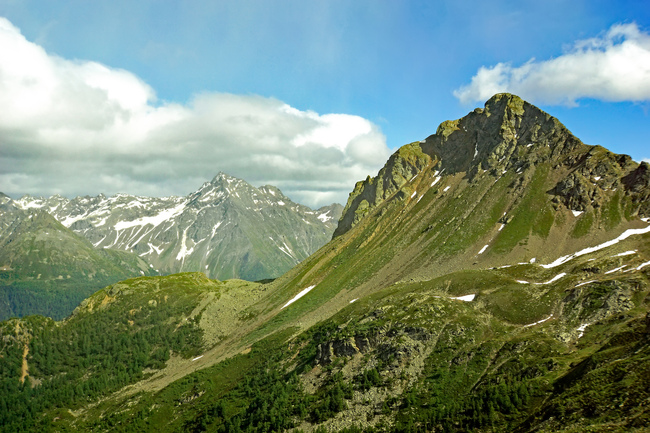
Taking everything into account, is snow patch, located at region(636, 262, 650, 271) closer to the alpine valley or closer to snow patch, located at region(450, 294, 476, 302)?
the alpine valley

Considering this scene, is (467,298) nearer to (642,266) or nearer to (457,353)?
(457,353)

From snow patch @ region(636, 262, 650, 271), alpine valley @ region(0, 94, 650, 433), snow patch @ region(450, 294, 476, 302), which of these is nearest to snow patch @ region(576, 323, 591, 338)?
alpine valley @ region(0, 94, 650, 433)

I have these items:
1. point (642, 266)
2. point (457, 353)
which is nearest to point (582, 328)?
point (457, 353)

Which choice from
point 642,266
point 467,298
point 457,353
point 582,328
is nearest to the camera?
point 582,328

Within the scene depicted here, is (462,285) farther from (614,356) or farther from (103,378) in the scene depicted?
(103,378)

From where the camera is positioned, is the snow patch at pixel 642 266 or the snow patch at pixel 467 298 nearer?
the snow patch at pixel 642 266

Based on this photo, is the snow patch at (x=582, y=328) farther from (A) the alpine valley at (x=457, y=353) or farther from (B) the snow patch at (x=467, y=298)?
(B) the snow patch at (x=467, y=298)

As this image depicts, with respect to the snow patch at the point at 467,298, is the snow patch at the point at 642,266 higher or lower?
higher

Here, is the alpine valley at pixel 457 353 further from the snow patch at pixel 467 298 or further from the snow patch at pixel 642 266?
the snow patch at pixel 642 266

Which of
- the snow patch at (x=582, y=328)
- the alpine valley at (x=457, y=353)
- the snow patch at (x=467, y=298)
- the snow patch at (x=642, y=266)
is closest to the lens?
the alpine valley at (x=457, y=353)

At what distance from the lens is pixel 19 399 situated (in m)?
187

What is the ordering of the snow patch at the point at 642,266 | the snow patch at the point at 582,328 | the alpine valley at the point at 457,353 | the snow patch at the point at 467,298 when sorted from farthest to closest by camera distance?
the snow patch at the point at 467,298 < the snow patch at the point at 642,266 < the snow patch at the point at 582,328 < the alpine valley at the point at 457,353

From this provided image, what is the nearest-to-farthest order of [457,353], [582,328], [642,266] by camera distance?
[582,328] → [457,353] → [642,266]

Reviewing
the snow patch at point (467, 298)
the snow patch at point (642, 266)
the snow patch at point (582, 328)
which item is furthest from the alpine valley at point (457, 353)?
the snow patch at point (642, 266)
